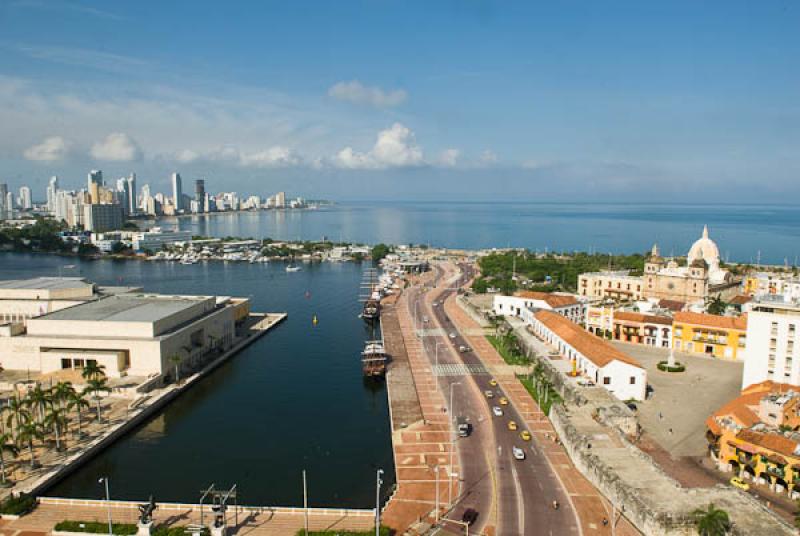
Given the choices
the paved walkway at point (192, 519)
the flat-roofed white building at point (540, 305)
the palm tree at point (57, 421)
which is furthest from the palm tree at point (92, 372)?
the flat-roofed white building at point (540, 305)

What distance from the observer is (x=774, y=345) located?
105 ft

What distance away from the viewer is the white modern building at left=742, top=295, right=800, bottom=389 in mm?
31406

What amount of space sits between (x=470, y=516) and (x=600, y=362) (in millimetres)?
16690

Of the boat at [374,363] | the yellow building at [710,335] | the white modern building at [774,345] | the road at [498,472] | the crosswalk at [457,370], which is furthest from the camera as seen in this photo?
the yellow building at [710,335]

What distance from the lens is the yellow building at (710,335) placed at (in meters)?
41.9

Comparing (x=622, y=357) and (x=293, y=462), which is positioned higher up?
(x=622, y=357)

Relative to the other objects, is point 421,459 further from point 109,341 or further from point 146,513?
point 109,341

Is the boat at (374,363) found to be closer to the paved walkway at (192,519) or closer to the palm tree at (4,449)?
the paved walkway at (192,519)

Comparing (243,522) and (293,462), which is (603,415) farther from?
(243,522)

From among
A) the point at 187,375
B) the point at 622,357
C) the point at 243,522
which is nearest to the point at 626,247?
the point at 622,357

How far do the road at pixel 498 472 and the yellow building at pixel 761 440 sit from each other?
24.3ft

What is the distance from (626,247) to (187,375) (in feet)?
429

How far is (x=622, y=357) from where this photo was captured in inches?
1358

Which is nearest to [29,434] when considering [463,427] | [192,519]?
[192,519]
